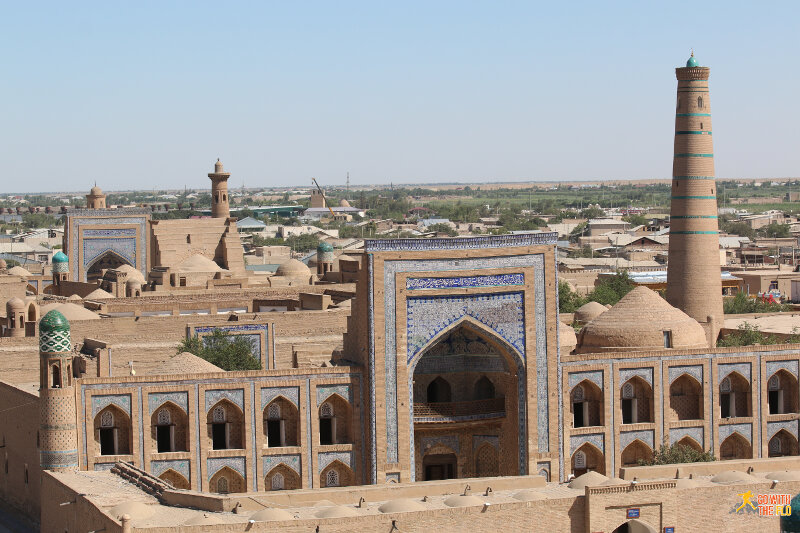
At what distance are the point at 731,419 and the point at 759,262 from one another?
4359 cm

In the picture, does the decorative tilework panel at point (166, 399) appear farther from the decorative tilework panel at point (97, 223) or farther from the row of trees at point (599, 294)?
the decorative tilework panel at point (97, 223)

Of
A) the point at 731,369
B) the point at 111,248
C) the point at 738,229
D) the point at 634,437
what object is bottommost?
the point at 634,437

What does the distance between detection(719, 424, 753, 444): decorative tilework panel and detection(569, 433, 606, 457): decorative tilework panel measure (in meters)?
2.84

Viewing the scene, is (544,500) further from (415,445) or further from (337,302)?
(337,302)

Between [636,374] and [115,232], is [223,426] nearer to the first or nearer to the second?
[636,374]

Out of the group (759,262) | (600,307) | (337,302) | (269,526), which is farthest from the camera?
(759,262)

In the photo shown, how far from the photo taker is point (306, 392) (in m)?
27.9

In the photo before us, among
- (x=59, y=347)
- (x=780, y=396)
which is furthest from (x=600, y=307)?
(x=59, y=347)

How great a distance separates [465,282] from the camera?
27.9 metres

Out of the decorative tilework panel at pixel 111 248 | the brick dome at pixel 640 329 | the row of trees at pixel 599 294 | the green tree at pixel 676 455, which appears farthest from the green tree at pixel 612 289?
the green tree at pixel 676 455

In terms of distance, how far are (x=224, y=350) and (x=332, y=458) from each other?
6.19 metres

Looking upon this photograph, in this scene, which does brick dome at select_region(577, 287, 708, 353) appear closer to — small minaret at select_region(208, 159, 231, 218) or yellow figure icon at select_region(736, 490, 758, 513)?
yellow figure icon at select_region(736, 490, 758, 513)

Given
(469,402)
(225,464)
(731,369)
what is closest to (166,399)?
(225,464)

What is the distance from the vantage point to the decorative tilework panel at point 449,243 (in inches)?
1091
